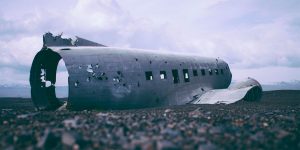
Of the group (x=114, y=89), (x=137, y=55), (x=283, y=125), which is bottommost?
(x=283, y=125)

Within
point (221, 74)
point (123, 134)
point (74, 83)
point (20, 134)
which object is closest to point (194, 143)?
point (123, 134)

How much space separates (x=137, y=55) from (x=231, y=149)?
12.8 meters

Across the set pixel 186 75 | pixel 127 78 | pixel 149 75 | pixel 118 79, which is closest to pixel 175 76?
pixel 186 75

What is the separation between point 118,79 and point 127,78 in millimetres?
652

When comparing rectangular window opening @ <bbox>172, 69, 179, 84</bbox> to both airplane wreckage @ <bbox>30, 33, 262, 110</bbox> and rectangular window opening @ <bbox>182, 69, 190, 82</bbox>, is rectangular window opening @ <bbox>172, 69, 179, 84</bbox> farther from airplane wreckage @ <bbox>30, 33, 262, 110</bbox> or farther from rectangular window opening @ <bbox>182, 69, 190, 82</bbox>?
rectangular window opening @ <bbox>182, 69, 190, 82</bbox>

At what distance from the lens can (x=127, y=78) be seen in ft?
57.5

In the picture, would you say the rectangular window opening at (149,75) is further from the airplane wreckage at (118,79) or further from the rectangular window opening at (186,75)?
the rectangular window opening at (186,75)

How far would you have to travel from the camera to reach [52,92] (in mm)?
18781

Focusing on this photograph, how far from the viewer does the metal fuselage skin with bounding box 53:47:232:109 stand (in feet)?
51.8

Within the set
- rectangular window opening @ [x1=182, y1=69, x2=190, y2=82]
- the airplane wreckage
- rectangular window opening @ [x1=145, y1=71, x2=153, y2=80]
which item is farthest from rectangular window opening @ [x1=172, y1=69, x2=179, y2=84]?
rectangular window opening @ [x1=145, y1=71, x2=153, y2=80]

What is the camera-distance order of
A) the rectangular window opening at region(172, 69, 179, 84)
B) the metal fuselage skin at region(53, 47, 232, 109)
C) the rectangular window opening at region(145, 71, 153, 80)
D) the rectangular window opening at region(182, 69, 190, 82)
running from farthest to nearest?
the rectangular window opening at region(182, 69, 190, 82) < the rectangular window opening at region(172, 69, 179, 84) < the rectangular window opening at region(145, 71, 153, 80) < the metal fuselage skin at region(53, 47, 232, 109)

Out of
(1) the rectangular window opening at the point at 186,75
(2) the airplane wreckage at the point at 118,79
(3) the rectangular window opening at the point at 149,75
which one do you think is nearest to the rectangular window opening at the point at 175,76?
(2) the airplane wreckage at the point at 118,79

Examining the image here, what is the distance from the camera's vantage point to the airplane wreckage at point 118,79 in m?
15.9

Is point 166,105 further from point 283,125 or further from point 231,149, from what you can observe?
point 231,149
